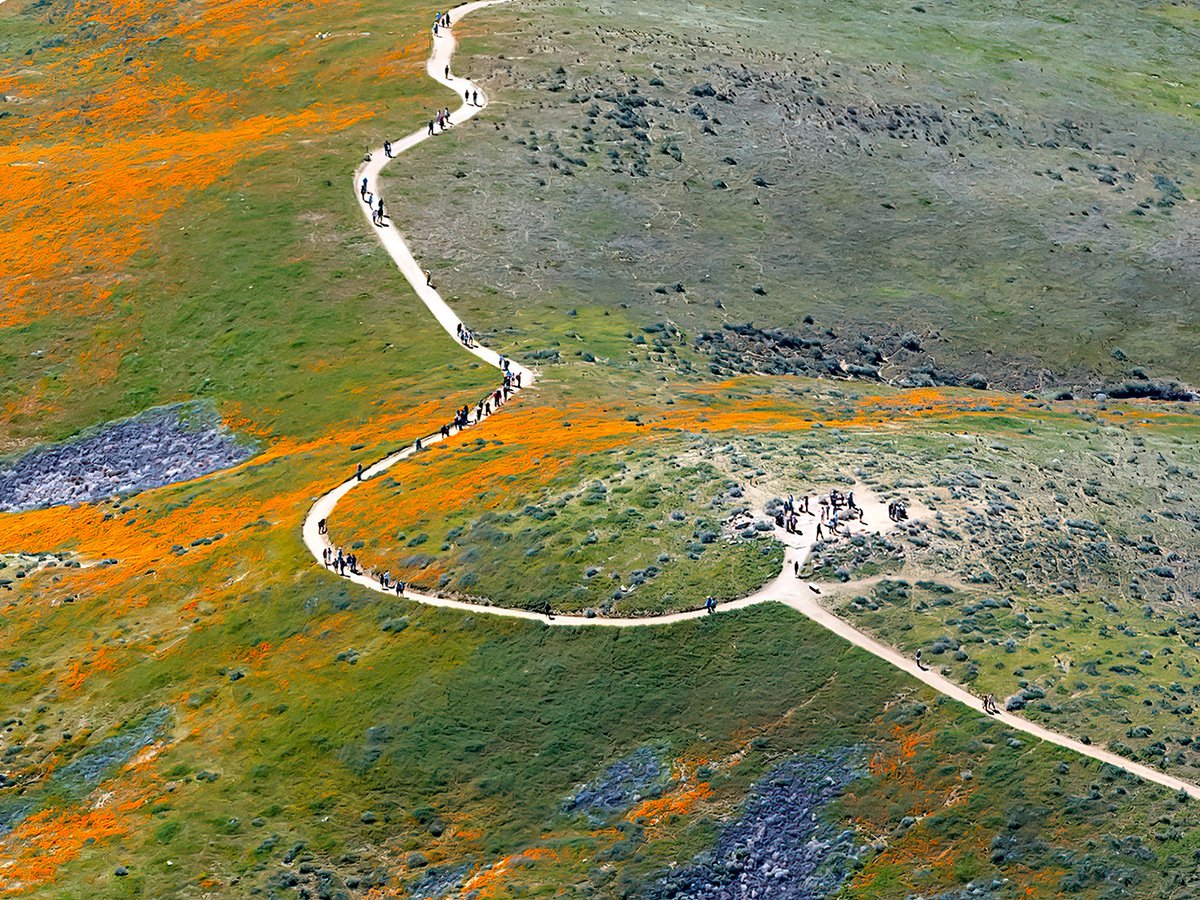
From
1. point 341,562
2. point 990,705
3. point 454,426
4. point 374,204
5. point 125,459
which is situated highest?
point 374,204

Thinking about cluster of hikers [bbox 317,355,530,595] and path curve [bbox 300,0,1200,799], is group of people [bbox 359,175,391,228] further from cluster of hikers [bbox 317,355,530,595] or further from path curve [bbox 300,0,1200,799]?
path curve [bbox 300,0,1200,799]

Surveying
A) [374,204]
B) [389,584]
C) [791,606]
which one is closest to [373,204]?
[374,204]

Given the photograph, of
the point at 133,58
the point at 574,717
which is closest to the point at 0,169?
the point at 133,58

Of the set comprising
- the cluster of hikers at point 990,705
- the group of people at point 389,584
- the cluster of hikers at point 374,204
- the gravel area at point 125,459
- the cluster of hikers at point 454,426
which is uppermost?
the cluster of hikers at point 374,204

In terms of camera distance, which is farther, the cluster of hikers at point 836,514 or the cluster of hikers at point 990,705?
the cluster of hikers at point 836,514

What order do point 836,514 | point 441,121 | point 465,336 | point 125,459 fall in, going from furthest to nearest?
point 441,121, point 465,336, point 125,459, point 836,514

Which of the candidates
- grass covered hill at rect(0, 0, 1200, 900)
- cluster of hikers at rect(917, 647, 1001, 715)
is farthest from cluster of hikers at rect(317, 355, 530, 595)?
cluster of hikers at rect(917, 647, 1001, 715)

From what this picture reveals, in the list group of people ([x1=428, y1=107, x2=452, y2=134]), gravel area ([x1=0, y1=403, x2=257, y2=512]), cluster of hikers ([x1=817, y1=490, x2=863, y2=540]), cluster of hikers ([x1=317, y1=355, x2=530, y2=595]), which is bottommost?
gravel area ([x1=0, y1=403, x2=257, y2=512])

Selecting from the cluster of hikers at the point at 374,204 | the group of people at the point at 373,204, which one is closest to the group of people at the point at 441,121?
the group of people at the point at 373,204

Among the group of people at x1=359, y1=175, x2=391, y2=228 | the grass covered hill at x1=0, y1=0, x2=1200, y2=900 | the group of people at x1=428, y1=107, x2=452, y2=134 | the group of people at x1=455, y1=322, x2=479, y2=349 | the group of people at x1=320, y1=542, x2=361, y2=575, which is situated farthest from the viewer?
the group of people at x1=428, y1=107, x2=452, y2=134

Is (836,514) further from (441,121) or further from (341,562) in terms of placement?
(441,121)

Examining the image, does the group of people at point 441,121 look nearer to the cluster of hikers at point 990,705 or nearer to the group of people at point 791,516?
the group of people at point 791,516
